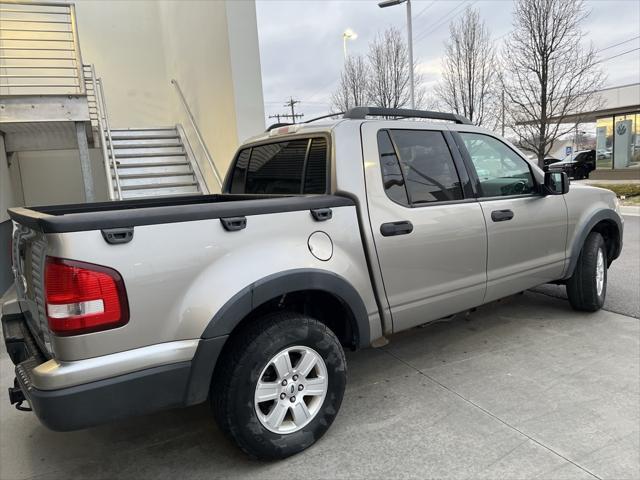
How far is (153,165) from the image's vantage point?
29.1ft

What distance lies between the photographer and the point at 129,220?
6.97 feet

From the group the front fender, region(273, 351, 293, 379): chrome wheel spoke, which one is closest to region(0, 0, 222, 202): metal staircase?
the front fender

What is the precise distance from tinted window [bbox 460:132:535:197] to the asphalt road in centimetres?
188

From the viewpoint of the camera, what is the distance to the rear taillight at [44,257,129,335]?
2025mm

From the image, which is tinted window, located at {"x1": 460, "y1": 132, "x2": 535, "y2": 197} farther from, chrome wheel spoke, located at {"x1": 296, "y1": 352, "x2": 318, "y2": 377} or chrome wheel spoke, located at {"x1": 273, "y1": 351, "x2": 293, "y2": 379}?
chrome wheel spoke, located at {"x1": 273, "y1": 351, "x2": 293, "y2": 379}

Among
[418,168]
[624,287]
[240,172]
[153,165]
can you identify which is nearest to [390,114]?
[418,168]

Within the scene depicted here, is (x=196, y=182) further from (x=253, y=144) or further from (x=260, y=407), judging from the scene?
(x=260, y=407)

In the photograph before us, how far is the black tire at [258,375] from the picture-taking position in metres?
2.44

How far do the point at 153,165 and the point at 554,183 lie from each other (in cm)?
697

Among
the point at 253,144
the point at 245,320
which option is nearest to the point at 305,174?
the point at 253,144

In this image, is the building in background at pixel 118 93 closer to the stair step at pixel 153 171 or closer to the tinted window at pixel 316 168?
the stair step at pixel 153 171

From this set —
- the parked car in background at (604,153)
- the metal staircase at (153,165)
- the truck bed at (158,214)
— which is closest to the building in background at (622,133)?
the parked car in background at (604,153)

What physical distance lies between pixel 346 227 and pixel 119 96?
10.4m

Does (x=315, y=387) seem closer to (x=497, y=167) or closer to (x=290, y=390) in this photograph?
(x=290, y=390)
